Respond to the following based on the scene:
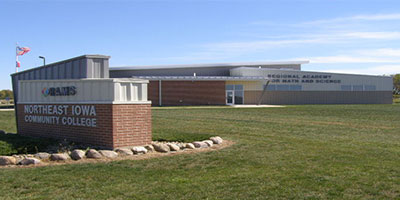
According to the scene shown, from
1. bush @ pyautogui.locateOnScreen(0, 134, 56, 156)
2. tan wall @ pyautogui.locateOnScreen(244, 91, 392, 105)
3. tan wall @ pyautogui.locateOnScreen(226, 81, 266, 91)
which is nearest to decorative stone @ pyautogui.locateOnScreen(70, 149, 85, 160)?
bush @ pyautogui.locateOnScreen(0, 134, 56, 156)

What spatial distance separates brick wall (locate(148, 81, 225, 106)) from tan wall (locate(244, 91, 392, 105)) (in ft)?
14.2

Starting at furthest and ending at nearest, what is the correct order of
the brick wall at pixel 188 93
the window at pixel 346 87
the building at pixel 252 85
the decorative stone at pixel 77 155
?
the window at pixel 346 87 < the building at pixel 252 85 < the brick wall at pixel 188 93 < the decorative stone at pixel 77 155

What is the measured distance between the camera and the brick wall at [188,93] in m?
47.0

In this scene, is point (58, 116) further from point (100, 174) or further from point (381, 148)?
point (381, 148)

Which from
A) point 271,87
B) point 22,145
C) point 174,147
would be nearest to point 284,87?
point 271,87

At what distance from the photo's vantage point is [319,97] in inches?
2082

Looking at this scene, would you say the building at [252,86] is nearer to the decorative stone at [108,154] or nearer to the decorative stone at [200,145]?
the decorative stone at [200,145]

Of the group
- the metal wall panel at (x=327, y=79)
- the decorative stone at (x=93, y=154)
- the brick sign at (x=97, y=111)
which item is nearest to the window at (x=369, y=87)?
the metal wall panel at (x=327, y=79)

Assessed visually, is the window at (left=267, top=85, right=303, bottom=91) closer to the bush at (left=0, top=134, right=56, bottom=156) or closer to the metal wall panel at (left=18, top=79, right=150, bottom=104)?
→ the metal wall panel at (left=18, top=79, right=150, bottom=104)

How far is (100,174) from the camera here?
8.80 metres

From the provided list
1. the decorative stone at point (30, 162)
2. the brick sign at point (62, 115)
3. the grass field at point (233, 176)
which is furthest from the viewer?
the brick sign at point (62, 115)

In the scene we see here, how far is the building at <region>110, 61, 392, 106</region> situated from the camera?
47375 millimetres

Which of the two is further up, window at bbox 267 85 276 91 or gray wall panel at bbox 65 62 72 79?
gray wall panel at bbox 65 62 72 79

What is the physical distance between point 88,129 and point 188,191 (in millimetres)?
5735
